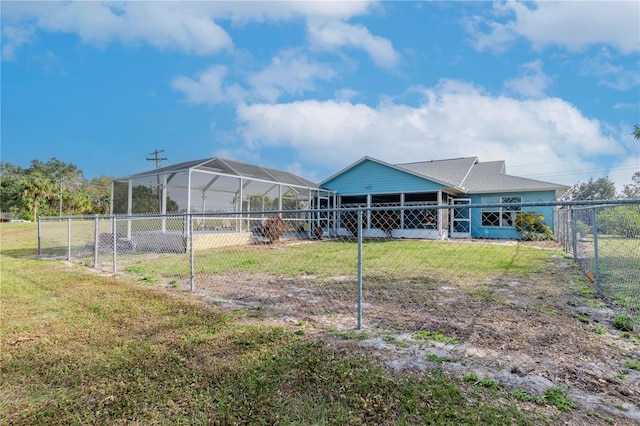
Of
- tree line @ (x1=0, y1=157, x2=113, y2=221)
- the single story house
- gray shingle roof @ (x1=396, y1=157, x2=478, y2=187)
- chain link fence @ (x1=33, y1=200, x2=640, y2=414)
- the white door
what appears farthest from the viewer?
tree line @ (x1=0, y1=157, x2=113, y2=221)

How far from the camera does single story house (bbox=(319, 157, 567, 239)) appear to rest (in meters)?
16.4

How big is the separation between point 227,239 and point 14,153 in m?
60.7

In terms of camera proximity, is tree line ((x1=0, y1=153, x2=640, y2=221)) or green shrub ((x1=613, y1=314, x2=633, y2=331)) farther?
tree line ((x1=0, y1=153, x2=640, y2=221))

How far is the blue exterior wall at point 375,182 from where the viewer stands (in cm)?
1681

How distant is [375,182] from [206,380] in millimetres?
16405

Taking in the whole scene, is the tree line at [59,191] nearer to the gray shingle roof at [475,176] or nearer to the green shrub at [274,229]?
the gray shingle roof at [475,176]

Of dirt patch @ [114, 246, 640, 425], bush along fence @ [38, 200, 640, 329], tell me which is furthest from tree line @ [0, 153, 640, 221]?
dirt patch @ [114, 246, 640, 425]

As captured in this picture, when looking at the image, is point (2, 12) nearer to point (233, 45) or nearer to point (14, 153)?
point (233, 45)

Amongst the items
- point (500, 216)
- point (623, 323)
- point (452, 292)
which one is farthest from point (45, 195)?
point (623, 323)

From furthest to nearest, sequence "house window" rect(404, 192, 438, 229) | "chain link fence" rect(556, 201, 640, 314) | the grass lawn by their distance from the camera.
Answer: "house window" rect(404, 192, 438, 229)
"chain link fence" rect(556, 201, 640, 314)
the grass lawn

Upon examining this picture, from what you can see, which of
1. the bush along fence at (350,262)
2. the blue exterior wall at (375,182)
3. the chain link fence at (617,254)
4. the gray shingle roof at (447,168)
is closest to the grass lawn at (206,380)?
the bush along fence at (350,262)

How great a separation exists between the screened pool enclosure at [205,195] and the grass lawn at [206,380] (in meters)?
8.06

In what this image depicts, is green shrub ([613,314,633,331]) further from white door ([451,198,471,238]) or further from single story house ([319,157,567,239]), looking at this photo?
white door ([451,198,471,238])

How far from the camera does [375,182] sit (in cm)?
1806
